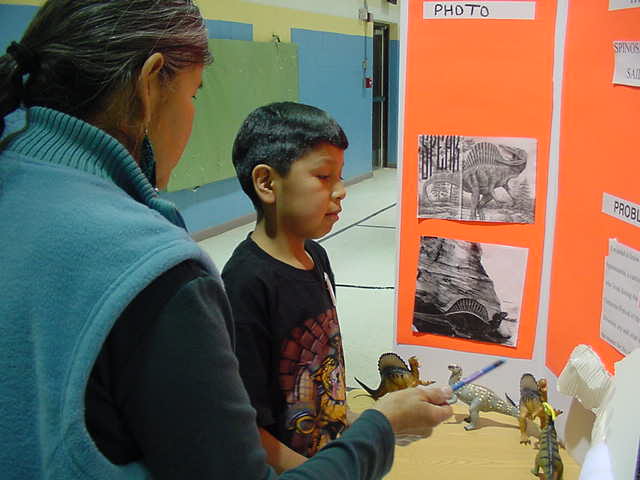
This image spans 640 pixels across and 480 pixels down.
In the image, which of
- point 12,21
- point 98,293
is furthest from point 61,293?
point 12,21

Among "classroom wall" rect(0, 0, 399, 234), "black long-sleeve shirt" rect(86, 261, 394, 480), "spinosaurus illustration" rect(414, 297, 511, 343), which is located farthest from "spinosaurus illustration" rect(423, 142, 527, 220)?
"classroom wall" rect(0, 0, 399, 234)

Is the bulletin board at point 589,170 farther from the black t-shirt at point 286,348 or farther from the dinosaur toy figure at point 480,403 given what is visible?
Answer: the black t-shirt at point 286,348

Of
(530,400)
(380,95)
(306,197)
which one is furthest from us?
(380,95)

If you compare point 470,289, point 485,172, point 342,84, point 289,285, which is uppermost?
point 342,84

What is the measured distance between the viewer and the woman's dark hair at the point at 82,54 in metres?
0.65

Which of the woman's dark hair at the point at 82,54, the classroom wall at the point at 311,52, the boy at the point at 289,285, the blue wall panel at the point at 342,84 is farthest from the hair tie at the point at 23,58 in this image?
the blue wall panel at the point at 342,84

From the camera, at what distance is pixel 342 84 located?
7.30 meters

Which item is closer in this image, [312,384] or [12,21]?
[312,384]

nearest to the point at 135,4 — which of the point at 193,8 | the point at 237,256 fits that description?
the point at 193,8

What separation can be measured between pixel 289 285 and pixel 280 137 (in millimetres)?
304

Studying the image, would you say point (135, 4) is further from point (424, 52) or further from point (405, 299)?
point (405, 299)

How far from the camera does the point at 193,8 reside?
2.44ft

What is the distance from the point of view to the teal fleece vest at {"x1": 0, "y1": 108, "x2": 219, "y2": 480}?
0.56m

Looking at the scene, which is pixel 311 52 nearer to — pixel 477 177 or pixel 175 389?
pixel 477 177
